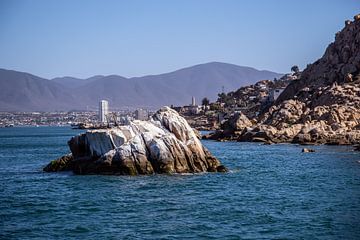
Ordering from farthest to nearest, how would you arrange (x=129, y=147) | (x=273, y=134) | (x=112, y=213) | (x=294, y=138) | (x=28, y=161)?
1. (x=273, y=134)
2. (x=294, y=138)
3. (x=28, y=161)
4. (x=129, y=147)
5. (x=112, y=213)

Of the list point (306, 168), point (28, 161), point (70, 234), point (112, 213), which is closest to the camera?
point (70, 234)

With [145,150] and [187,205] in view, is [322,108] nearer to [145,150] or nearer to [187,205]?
[145,150]

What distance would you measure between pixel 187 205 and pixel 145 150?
13.1 meters

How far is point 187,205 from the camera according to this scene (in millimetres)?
32844

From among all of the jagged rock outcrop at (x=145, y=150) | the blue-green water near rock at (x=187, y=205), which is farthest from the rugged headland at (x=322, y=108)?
the jagged rock outcrop at (x=145, y=150)

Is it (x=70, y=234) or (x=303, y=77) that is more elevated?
(x=303, y=77)

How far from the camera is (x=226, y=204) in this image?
33.7m

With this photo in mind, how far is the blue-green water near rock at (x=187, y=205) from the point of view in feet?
87.2

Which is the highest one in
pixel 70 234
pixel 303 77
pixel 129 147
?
pixel 303 77

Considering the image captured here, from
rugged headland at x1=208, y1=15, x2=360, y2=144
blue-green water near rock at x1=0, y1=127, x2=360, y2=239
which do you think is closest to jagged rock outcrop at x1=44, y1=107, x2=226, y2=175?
blue-green water near rock at x1=0, y1=127, x2=360, y2=239

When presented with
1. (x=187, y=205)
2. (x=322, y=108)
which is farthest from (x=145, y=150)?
(x=322, y=108)

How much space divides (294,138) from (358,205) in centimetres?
5660

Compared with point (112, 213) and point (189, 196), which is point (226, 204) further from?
point (112, 213)

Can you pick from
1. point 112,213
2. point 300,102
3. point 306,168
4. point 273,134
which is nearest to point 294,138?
point 273,134
